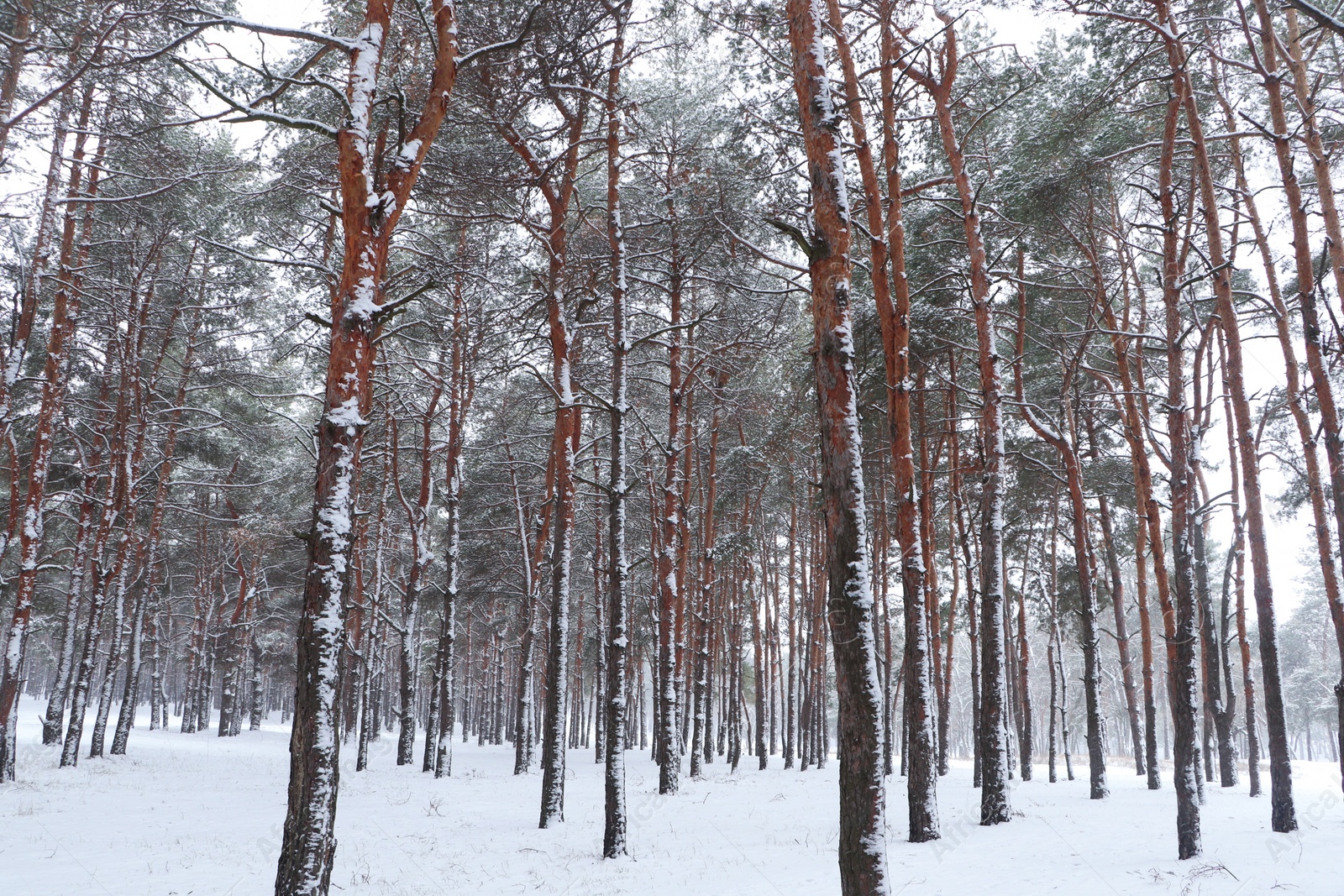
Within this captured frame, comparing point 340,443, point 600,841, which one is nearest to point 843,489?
point 340,443

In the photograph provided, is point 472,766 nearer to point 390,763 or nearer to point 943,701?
Result: point 390,763

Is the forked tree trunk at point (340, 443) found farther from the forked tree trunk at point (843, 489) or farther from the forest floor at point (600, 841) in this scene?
the forked tree trunk at point (843, 489)

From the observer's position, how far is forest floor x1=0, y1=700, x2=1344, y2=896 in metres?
7.33

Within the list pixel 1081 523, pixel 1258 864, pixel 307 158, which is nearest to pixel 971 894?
pixel 1258 864

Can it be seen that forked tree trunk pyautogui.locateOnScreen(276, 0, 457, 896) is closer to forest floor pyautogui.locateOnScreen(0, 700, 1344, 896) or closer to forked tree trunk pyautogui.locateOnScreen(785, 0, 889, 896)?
forest floor pyautogui.locateOnScreen(0, 700, 1344, 896)

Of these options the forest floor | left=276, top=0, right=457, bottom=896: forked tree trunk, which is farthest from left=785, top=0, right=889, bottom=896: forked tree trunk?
left=276, top=0, right=457, bottom=896: forked tree trunk

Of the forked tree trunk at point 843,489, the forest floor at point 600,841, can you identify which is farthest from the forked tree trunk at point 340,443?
the forked tree trunk at point 843,489

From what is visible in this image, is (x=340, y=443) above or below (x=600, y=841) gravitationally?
above

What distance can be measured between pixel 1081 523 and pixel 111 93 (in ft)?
57.3

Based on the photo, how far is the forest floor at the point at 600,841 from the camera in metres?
7.33

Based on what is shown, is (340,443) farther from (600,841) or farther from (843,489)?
(600,841)

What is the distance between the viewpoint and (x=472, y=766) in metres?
22.6

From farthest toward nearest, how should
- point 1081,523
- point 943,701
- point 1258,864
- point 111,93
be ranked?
point 943,701
point 1081,523
point 111,93
point 1258,864

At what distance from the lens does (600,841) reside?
10062 mm
